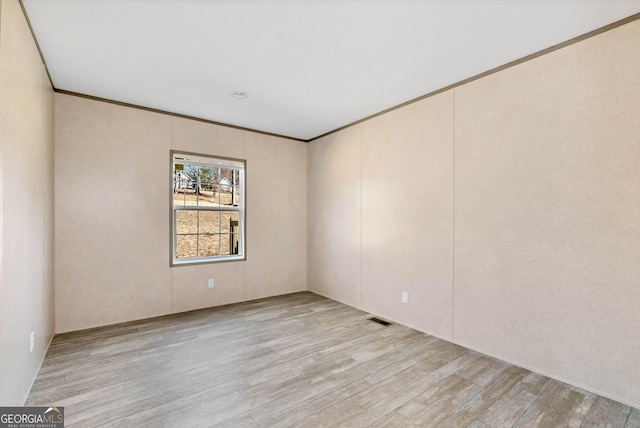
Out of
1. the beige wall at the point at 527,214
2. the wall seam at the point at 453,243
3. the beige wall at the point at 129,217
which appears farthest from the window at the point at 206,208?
the wall seam at the point at 453,243

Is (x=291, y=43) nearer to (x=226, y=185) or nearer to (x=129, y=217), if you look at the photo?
(x=226, y=185)

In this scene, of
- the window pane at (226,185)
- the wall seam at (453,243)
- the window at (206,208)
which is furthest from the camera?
the window pane at (226,185)

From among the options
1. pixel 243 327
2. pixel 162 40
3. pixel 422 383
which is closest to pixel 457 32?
pixel 162 40

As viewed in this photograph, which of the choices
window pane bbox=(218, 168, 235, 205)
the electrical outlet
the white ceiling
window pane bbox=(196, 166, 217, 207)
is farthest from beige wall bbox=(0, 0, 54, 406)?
the electrical outlet

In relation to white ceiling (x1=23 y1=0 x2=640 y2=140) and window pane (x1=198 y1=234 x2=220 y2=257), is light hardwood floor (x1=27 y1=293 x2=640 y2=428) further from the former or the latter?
white ceiling (x1=23 y1=0 x2=640 y2=140)

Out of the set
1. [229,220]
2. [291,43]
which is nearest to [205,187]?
[229,220]

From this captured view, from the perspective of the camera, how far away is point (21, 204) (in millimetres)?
1970

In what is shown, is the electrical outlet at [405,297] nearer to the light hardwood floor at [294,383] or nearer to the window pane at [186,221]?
the light hardwood floor at [294,383]

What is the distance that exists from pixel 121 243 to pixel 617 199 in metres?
4.90

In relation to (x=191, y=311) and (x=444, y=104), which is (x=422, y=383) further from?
(x=191, y=311)

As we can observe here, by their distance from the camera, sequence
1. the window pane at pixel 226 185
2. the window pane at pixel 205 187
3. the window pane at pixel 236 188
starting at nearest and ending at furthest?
1. the window pane at pixel 205 187
2. the window pane at pixel 226 185
3. the window pane at pixel 236 188

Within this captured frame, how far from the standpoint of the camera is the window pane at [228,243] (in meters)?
4.50

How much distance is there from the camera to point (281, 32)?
2191 mm

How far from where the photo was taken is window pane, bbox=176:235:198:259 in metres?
4.09
